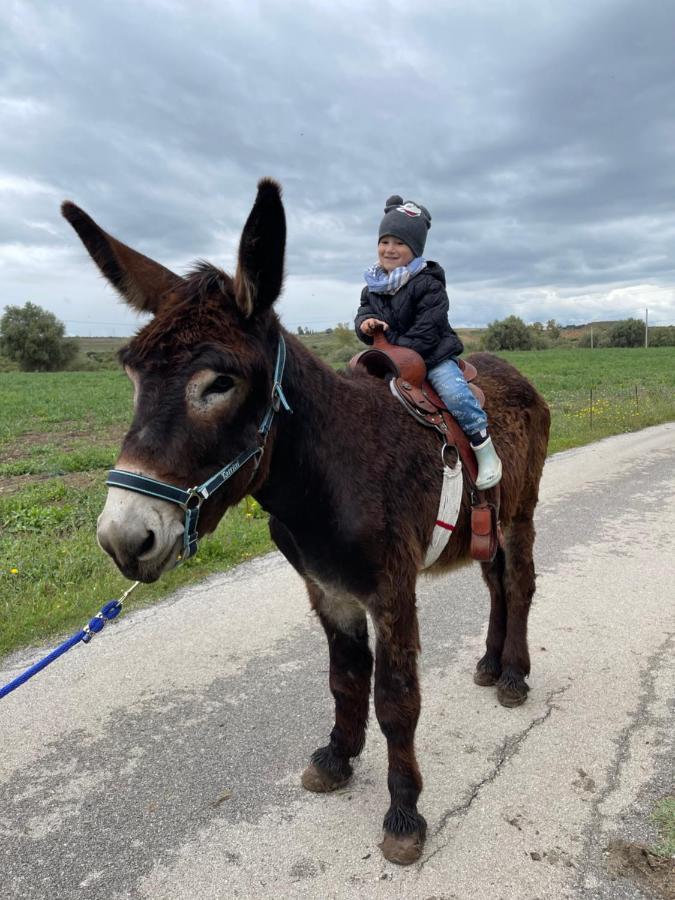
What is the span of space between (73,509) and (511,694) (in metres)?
7.02

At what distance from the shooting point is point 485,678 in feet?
12.9

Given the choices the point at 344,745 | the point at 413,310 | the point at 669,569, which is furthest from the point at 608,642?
the point at 413,310

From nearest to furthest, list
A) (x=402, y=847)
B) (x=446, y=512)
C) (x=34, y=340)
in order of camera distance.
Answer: (x=402, y=847), (x=446, y=512), (x=34, y=340)

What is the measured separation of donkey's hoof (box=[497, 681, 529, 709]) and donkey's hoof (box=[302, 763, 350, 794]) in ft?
4.04

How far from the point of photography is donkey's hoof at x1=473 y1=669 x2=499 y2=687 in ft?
12.9

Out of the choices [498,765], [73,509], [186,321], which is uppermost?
[186,321]

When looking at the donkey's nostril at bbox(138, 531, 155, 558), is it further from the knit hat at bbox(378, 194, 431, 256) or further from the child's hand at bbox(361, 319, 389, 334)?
the knit hat at bbox(378, 194, 431, 256)

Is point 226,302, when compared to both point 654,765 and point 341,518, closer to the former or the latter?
point 341,518

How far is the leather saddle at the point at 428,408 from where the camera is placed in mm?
3006

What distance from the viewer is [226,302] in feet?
6.89

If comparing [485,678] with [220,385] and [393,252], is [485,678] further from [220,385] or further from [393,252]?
[220,385]

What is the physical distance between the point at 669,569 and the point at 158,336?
536 cm

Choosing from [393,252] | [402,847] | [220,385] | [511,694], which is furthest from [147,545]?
[511,694]

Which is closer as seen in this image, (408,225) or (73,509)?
(408,225)
